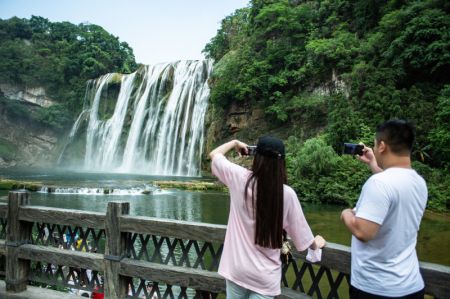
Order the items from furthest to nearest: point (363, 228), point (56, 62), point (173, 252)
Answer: point (56, 62), point (173, 252), point (363, 228)

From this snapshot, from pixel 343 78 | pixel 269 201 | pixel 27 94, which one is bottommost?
pixel 269 201

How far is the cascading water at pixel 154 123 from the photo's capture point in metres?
33.1

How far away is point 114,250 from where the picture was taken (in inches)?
132

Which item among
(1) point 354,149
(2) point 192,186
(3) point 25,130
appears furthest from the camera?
(3) point 25,130

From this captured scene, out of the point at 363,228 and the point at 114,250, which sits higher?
the point at 363,228

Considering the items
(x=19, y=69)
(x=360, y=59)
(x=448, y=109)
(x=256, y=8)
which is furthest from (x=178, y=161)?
(x=19, y=69)

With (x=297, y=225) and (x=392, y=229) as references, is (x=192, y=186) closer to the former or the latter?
(x=297, y=225)

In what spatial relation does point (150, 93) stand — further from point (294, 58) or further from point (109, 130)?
point (294, 58)

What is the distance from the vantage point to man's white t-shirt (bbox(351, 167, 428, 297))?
1.83 metres

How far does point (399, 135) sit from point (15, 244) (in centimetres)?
383

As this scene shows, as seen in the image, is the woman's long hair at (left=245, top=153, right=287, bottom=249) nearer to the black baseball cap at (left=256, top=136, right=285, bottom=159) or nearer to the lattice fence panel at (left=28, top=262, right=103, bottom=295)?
the black baseball cap at (left=256, top=136, right=285, bottom=159)

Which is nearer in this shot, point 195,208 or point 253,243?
point 253,243

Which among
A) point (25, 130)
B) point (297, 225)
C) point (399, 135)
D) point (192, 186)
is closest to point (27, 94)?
point (25, 130)

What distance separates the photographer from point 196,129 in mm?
32750
